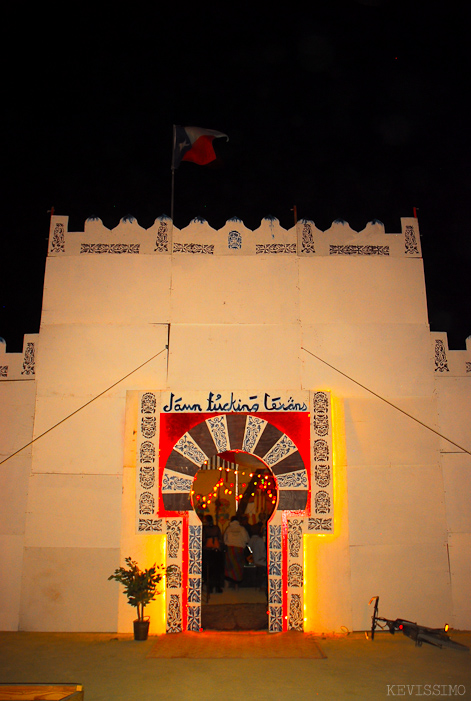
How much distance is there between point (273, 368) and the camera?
6.00 meters

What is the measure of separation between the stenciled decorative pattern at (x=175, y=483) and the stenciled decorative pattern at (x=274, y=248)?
292 cm

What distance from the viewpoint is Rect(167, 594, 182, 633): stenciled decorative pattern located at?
17.7 feet

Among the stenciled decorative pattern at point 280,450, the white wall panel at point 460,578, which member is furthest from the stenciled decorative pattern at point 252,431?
the white wall panel at point 460,578

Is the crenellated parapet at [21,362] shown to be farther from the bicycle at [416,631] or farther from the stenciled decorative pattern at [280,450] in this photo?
the bicycle at [416,631]

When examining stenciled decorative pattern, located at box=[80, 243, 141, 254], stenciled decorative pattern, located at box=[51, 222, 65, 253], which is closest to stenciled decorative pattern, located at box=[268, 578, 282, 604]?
stenciled decorative pattern, located at box=[80, 243, 141, 254]

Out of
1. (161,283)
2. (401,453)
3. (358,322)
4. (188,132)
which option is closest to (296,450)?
(401,453)

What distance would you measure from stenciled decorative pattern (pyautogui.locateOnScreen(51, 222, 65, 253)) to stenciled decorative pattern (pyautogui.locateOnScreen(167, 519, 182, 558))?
3.62 meters

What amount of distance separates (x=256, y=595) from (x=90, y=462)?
3279 mm

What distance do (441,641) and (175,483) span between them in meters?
3.15

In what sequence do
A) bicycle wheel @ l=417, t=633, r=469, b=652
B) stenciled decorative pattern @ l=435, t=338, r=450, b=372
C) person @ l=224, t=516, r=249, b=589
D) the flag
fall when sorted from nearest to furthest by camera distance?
1. bicycle wheel @ l=417, t=633, r=469, b=652
2. stenciled decorative pattern @ l=435, t=338, r=450, b=372
3. the flag
4. person @ l=224, t=516, r=249, b=589

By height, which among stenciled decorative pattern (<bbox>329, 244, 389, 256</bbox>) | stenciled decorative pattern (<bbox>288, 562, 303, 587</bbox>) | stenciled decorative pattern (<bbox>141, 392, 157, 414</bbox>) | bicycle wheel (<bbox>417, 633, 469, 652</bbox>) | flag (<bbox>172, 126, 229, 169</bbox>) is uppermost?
flag (<bbox>172, 126, 229, 169</bbox>)

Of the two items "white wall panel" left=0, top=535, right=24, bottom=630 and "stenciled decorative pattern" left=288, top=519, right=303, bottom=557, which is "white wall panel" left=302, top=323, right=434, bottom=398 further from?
"white wall panel" left=0, top=535, right=24, bottom=630

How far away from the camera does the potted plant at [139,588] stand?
5.22 m

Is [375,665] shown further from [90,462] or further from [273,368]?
[90,462]
